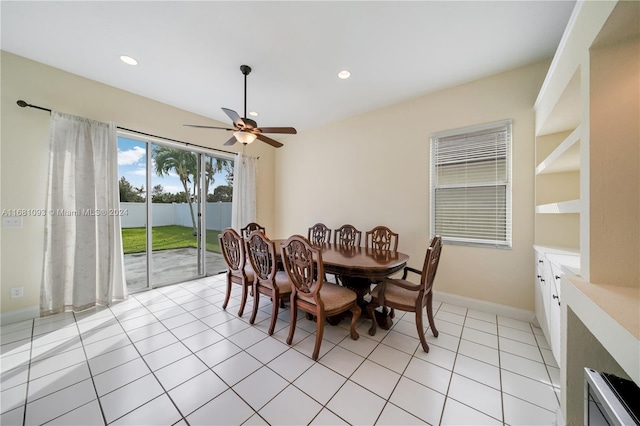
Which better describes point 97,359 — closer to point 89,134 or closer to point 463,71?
point 89,134

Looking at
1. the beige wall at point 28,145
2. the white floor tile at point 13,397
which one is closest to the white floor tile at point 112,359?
the white floor tile at point 13,397

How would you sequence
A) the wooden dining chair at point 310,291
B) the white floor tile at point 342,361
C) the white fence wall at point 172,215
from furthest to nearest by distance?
the white fence wall at point 172,215, the wooden dining chair at point 310,291, the white floor tile at point 342,361

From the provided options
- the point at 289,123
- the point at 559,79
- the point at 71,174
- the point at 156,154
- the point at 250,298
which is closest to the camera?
the point at 559,79

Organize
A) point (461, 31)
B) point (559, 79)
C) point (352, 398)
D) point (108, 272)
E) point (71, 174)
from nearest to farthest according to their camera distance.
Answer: point (352, 398) → point (559, 79) → point (461, 31) → point (71, 174) → point (108, 272)

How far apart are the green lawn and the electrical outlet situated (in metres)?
0.90

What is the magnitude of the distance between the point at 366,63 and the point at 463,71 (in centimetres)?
119

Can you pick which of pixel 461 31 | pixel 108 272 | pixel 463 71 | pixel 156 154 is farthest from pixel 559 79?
pixel 108 272

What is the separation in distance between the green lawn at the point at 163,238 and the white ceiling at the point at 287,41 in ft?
6.87

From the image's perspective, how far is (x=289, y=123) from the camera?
168 inches

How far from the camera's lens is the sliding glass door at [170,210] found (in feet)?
10.9

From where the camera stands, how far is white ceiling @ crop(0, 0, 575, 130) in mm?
1830

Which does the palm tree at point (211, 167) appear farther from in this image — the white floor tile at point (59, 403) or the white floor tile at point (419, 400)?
the white floor tile at point (419, 400)

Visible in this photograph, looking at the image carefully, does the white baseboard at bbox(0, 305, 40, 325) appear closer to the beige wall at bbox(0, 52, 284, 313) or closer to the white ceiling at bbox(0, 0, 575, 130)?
the beige wall at bbox(0, 52, 284, 313)

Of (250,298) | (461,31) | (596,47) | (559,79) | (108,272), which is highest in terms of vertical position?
(461,31)
